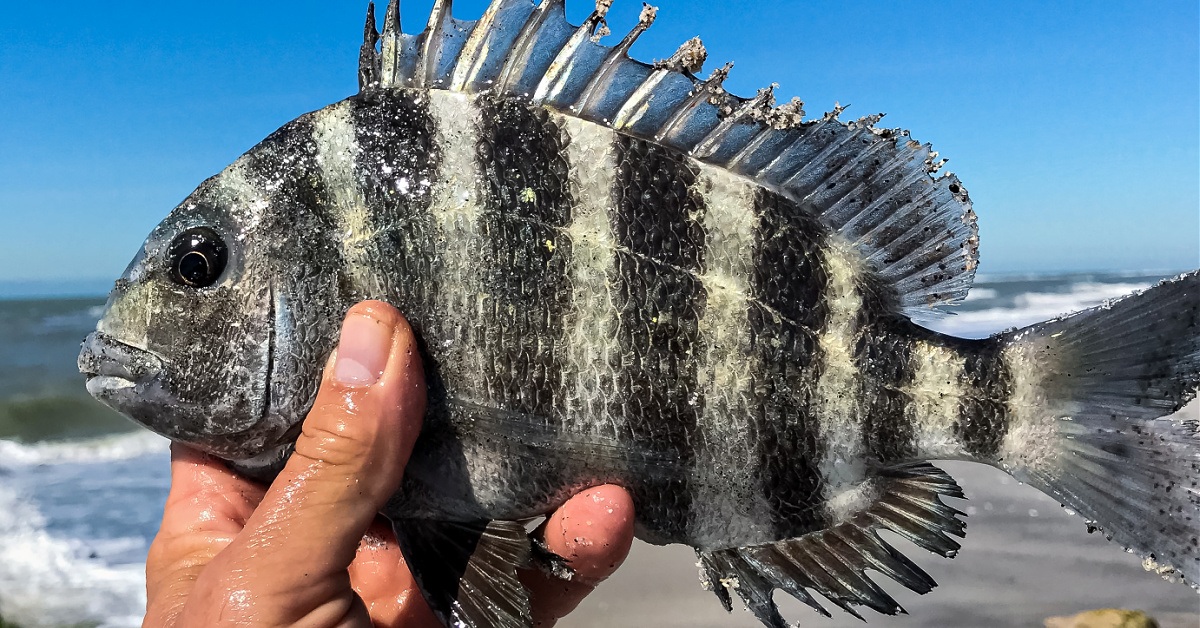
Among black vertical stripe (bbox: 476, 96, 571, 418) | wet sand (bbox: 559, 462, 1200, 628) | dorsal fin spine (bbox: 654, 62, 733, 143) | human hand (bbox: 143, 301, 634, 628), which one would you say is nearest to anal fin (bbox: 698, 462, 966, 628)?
human hand (bbox: 143, 301, 634, 628)

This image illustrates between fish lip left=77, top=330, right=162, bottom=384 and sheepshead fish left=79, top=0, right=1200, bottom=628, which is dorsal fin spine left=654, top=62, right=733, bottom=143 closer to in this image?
sheepshead fish left=79, top=0, right=1200, bottom=628

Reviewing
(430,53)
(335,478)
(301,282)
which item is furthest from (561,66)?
(335,478)

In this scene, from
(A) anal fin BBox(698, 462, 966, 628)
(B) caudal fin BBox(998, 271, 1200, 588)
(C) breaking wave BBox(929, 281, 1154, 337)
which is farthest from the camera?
(C) breaking wave BBox(929, 281, 1154, 337)

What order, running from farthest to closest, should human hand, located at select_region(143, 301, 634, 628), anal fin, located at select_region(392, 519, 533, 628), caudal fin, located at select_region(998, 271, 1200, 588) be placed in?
anal fin, located at select_region(392, 519, 533, 628) < caudal fin, located at select_region(998, 271, 1200, 588) < human hand, located at select_region(143, 301, 634, 628)

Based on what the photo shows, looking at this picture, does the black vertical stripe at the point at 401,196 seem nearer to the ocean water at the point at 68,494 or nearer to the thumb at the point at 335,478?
the thumb at the point at 335,478

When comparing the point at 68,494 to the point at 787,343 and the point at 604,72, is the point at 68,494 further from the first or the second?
the point at 787,343

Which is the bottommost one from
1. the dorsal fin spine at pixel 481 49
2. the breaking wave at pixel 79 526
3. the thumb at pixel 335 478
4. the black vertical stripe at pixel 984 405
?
the breaking wave at pixel 79 526

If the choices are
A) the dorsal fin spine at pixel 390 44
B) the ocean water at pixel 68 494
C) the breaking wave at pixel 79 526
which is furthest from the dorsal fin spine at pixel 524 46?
the breaking wave at pixel 79 526

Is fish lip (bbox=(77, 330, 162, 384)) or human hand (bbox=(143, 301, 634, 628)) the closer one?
human hand (bbox=(143, 301, 634, 628))

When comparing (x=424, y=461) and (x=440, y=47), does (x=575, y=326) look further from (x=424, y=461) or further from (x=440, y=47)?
(x=440, y=47)
